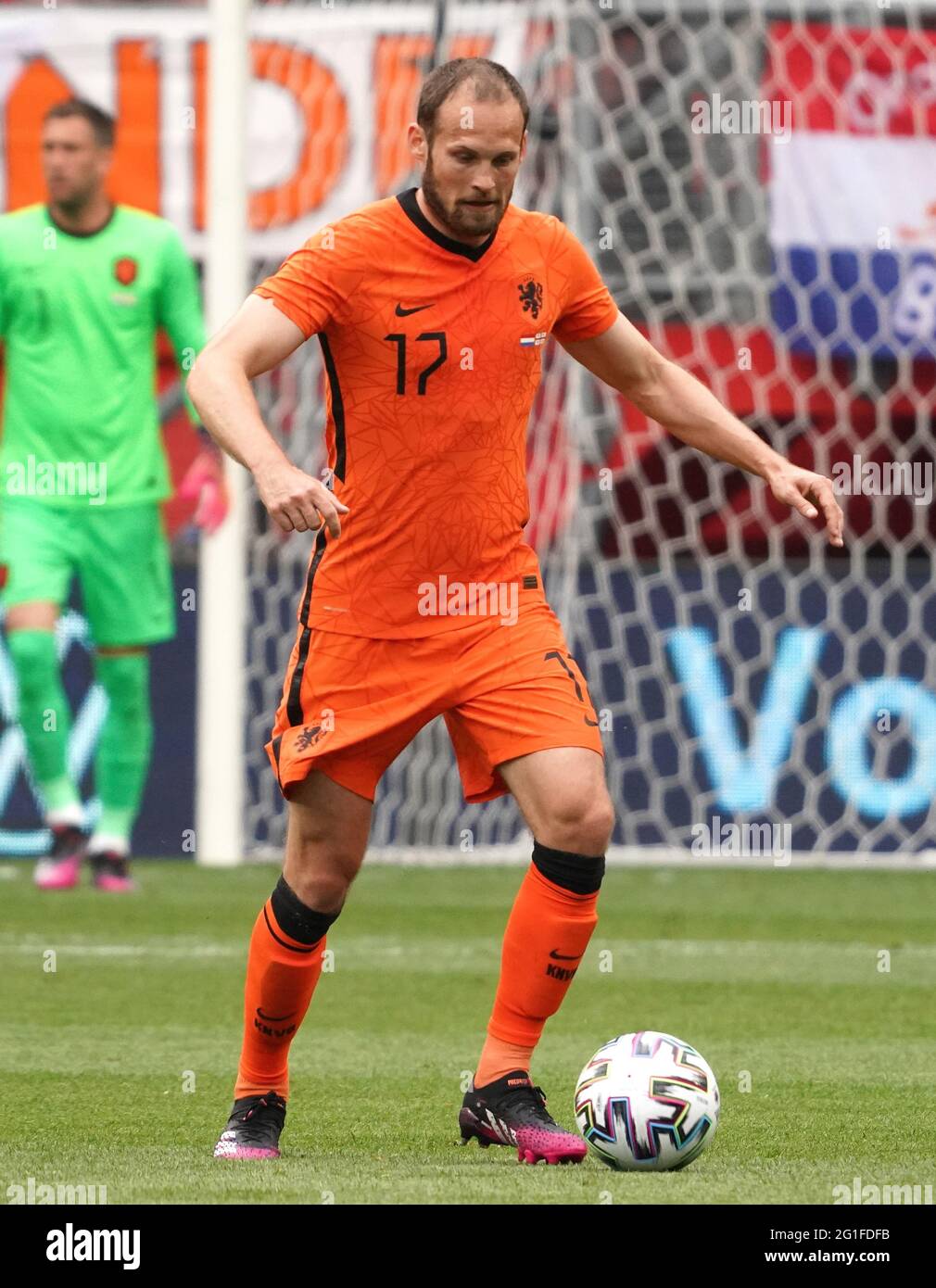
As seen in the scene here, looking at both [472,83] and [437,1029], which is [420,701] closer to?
[472,83]

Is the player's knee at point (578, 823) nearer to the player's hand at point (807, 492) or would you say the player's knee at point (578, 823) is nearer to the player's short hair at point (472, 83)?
the player's hand at point (807, 492)

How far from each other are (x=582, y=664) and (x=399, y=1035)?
428cm

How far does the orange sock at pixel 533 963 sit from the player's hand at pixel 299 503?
2.92 feet

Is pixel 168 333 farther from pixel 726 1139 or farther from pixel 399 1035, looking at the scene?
pixel 726 1139

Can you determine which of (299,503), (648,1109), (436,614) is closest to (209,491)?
(436,614)

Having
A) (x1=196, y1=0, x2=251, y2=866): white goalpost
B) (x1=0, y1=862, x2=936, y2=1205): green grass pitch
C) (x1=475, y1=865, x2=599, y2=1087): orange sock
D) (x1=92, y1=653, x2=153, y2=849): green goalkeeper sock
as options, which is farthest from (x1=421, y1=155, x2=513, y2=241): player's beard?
(x1=196, y1=0, x2=251, y2=866): white goalpost

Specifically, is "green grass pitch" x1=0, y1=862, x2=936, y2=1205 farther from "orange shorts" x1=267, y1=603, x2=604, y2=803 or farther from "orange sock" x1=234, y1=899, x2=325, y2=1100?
"orange shorts" x1=267, y1=603, x2=604, y2=803

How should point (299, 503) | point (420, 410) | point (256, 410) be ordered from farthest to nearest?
1. point (420, 410)
2. point (256, 410)
3. point (299, 503)

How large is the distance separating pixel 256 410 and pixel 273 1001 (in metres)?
1.08

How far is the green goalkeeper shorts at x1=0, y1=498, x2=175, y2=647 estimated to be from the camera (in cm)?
901

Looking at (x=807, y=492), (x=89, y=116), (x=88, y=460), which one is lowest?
(x=88, y=460)

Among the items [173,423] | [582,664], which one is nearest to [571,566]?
[582,664]

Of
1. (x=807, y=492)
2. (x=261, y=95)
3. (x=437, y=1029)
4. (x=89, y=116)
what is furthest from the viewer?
(x=261, y=95)

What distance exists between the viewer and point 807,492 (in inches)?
185
